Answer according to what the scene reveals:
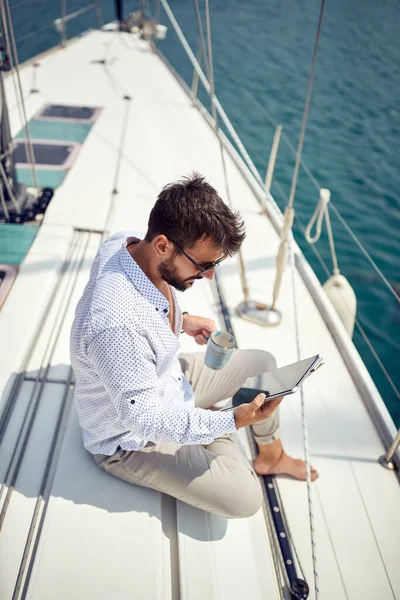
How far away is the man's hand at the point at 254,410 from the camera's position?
1372 millimetres

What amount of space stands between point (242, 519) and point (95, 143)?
9.97 ft

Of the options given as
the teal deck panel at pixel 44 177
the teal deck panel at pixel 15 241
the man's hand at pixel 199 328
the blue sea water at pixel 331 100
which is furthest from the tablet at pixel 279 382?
the teal deck panel at pixel 44 177

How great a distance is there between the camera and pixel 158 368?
4.57ft

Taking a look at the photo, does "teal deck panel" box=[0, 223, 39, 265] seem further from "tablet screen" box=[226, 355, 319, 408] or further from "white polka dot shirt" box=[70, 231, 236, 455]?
"tablet screen" box=[226, 355, 319, 408]

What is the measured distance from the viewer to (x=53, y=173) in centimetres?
332

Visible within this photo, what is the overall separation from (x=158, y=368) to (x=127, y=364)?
17cm

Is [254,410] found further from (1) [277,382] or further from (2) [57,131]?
(2) [57,131]

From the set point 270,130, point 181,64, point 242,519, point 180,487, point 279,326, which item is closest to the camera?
point 180,487

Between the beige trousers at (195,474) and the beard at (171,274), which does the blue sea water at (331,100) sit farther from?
the beige trousers at (195,474)

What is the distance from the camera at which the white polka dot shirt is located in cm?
124

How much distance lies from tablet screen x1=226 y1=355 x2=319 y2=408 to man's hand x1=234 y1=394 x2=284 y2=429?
31mm

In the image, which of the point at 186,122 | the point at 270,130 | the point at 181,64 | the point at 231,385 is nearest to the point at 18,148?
the point at 186,122

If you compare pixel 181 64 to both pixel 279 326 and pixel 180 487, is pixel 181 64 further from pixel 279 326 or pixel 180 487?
pixel 180 487

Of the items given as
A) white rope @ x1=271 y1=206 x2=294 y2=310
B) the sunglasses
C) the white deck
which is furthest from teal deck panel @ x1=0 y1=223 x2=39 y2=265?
the sunglasses
